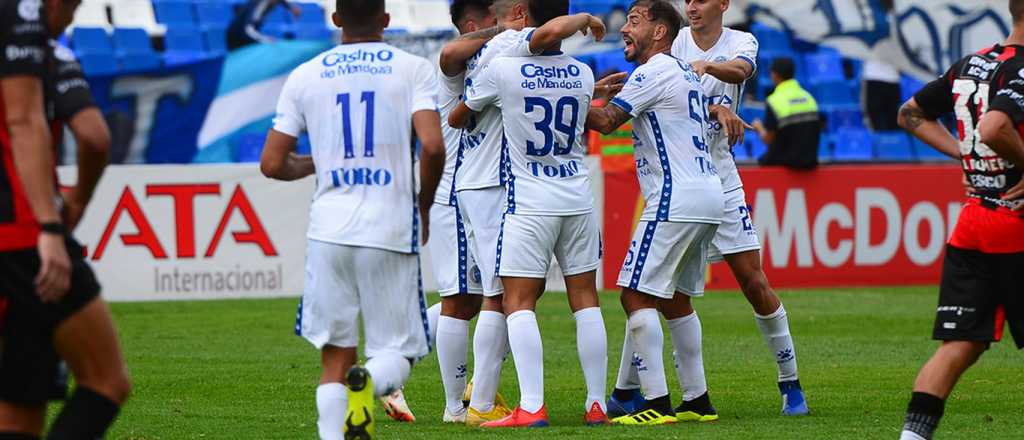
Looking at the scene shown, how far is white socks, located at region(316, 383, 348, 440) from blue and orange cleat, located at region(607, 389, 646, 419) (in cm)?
252

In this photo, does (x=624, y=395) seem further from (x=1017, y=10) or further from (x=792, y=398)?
(x=1017, y=10)

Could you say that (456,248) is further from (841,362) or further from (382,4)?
(841,362)

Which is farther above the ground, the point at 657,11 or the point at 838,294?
the point at 657,11

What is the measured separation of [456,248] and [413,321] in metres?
1.89

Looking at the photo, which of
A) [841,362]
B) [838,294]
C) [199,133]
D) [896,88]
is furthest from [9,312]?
[896,88]

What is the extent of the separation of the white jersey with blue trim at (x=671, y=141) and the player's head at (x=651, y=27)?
0.24 ft

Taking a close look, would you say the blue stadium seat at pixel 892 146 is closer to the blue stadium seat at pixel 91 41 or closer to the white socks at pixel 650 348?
the blue stadium seat at pixel 91 41

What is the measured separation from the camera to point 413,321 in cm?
583

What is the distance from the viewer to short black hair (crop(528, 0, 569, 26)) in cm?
717

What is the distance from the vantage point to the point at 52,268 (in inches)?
172

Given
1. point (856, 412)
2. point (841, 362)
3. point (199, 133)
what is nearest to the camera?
point (856, 412)

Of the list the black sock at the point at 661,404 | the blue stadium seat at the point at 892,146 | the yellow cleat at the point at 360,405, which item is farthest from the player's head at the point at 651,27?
the blue stadium seat at the point at 892,146

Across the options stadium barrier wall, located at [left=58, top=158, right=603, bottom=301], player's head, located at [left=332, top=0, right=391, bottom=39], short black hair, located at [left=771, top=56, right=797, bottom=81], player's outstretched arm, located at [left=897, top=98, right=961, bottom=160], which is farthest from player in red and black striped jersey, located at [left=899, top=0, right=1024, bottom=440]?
short black hair, located at [left=771, top=56, right=797, bottom=81]

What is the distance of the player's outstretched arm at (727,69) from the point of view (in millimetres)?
7664
